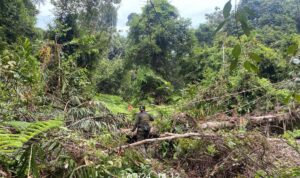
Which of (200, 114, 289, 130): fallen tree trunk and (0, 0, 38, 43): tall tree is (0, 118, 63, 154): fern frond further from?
(0, 0, 38, 43): tall tree

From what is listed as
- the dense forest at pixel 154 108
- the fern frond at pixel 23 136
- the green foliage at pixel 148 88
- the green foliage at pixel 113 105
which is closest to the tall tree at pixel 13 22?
the dense forest at pixel 154 108

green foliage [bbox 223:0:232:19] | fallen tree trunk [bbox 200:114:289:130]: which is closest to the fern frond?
green foliage [bbox 223:0:232:19]

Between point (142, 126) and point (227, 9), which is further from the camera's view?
point (142, 126)

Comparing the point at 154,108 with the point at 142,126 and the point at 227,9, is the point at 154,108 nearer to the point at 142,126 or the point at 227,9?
the point at 142,126

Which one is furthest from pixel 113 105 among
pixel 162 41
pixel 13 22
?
pixel 162 41

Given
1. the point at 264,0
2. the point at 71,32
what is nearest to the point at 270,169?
the point at 71,32

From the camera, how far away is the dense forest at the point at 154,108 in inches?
113

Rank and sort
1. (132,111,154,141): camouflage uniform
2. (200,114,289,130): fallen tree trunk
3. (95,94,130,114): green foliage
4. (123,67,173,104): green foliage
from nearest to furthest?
1. (132,111,154,141): camouflage uniform
2. (200,114,289,130): fallen tree trunk
3. (95,94,130,114): green foliage
4. (123,67,173,104): green foliage

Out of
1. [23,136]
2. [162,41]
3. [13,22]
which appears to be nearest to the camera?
[23,136]

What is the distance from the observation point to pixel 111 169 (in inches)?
167

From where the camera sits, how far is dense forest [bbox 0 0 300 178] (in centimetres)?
287

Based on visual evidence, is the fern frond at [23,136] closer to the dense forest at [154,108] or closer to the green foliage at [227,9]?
the dense forest at [154,108]

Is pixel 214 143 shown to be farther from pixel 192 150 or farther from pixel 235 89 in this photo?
pixel 235 89

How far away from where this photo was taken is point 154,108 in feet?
Answer: 30.6
